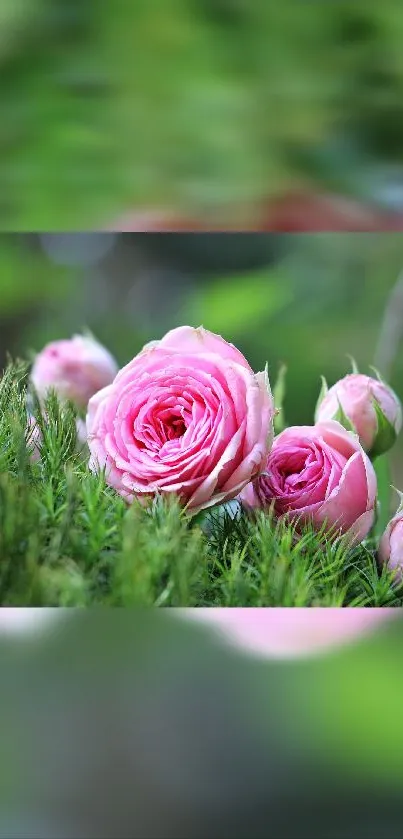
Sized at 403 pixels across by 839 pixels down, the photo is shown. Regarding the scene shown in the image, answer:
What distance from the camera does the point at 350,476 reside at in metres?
0.45

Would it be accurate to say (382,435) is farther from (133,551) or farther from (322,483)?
(133,551)

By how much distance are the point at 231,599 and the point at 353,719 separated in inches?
2.8

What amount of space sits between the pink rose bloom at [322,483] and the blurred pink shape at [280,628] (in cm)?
10

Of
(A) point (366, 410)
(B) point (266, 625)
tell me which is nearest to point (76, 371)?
(A) point (366, 410)

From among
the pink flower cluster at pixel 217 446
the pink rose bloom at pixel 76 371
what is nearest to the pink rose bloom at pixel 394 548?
the pink flower cluster at pixel 217 446

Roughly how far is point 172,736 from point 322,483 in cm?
16

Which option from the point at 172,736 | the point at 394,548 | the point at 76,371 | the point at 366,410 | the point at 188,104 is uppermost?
the point at 188,104

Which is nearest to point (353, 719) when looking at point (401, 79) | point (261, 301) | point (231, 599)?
point (231, 599)

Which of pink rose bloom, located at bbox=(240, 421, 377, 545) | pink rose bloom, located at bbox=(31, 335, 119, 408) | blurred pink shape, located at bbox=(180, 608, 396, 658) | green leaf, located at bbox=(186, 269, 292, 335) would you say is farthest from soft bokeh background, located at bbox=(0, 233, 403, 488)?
blurred pink shape, located at bbox=(180, 608, 396, 658)

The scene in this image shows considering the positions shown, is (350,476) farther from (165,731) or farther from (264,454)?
(165,731)

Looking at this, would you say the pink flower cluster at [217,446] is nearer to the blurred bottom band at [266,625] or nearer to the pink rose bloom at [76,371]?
the blurred bottom band at [266,625]

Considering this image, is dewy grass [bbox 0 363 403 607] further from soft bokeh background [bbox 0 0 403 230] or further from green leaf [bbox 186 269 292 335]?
green leaf [bbox 186 269 292 335]

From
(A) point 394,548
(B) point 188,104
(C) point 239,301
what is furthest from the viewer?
(C) point 239,301

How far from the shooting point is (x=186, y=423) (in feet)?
1.41
